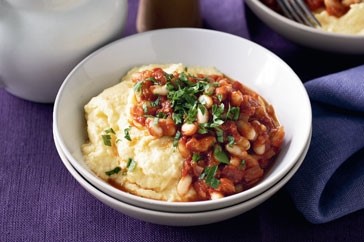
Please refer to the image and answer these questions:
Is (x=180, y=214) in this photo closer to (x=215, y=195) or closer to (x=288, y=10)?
(x=215, y=195)

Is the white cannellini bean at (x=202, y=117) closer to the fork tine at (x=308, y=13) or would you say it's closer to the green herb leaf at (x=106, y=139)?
the green herb leaf at (x=106, y=139)

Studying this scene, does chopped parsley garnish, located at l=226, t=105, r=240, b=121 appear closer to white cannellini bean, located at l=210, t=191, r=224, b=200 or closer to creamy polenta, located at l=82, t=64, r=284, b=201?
creamy polenta, located at l=82, t=64, r=284, b=201

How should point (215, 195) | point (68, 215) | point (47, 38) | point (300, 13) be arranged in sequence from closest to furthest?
point (215, 195) < point (68, 215) < point (47, 38) < point (300, 13)

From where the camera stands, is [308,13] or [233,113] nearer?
[233,113]

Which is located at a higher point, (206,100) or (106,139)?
(206,100)

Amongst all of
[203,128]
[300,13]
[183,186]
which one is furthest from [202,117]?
[300,13]

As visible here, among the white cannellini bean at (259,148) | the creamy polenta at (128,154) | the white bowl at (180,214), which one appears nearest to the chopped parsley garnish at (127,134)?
the creamy polenta at (128,154)
